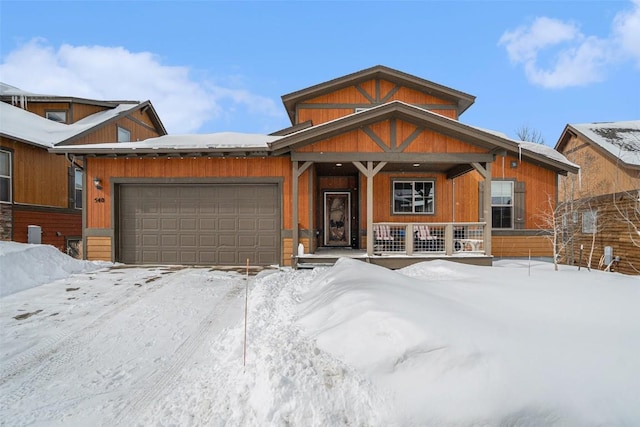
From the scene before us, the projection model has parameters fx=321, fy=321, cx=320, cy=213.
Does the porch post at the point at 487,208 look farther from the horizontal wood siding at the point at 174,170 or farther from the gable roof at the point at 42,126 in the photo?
the gable roof at the point at 42,126

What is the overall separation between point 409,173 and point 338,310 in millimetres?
8092

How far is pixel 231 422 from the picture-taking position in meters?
2.54

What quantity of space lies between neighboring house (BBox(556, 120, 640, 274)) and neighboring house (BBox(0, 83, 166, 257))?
1814 centimetres

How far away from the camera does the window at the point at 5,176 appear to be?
38.3 feet

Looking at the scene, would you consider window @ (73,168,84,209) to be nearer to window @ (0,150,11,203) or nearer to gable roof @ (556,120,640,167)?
window @ (0,150,11,203)

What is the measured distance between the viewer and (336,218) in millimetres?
11961

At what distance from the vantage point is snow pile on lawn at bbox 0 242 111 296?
6.52 meters

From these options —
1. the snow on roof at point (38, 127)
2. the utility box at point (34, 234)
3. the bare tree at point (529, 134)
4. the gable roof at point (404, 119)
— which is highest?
the bare tree at point (529, 134)

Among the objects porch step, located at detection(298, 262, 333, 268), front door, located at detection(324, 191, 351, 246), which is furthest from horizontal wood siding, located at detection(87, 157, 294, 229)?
front door, located at detection(324, 191, 351, 246)

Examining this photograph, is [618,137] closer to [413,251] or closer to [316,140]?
[413,251]

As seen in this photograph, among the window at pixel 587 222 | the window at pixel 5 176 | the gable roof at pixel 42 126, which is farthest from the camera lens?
the window at pixel 587 222

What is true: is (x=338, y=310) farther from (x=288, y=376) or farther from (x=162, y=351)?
(x=162, y=351)

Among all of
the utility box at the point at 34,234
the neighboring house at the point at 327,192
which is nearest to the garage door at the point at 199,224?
the neighboring house at the point at 327,192

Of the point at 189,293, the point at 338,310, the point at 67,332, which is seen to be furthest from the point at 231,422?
the point at 189,293
